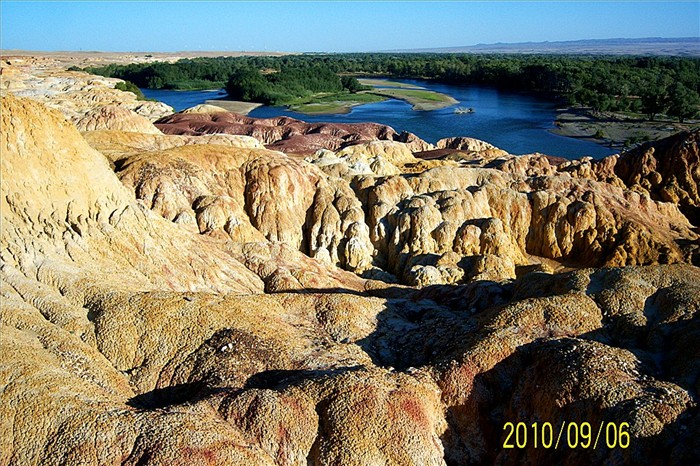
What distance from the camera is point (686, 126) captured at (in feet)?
302

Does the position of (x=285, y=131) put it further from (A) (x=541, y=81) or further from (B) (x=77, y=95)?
(A) (x=541, y=81)

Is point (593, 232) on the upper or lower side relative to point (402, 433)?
lower

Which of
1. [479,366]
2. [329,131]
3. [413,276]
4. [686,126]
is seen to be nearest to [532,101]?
[686,126]

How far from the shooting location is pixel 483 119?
105m

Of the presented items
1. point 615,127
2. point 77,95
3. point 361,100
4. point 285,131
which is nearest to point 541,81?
point 361,100

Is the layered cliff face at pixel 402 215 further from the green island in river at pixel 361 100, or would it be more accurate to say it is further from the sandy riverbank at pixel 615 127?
the green island in river at pixel 361 100

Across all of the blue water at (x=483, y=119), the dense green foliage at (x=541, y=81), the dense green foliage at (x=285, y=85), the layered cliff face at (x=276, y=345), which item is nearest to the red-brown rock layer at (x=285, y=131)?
the blue water at (x=483, y=119)

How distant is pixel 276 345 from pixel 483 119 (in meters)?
98.2

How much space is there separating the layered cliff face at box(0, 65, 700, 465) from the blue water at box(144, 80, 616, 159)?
63.6 m

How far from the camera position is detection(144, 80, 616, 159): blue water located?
274 feet

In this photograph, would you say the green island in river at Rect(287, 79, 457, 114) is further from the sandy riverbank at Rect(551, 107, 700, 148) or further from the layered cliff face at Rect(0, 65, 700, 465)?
the layered cliff face at Rect(0, 65, 700, 465)

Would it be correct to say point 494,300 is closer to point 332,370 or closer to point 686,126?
point 332,370

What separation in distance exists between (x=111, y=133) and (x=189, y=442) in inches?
1270

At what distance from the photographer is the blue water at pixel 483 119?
274ft
